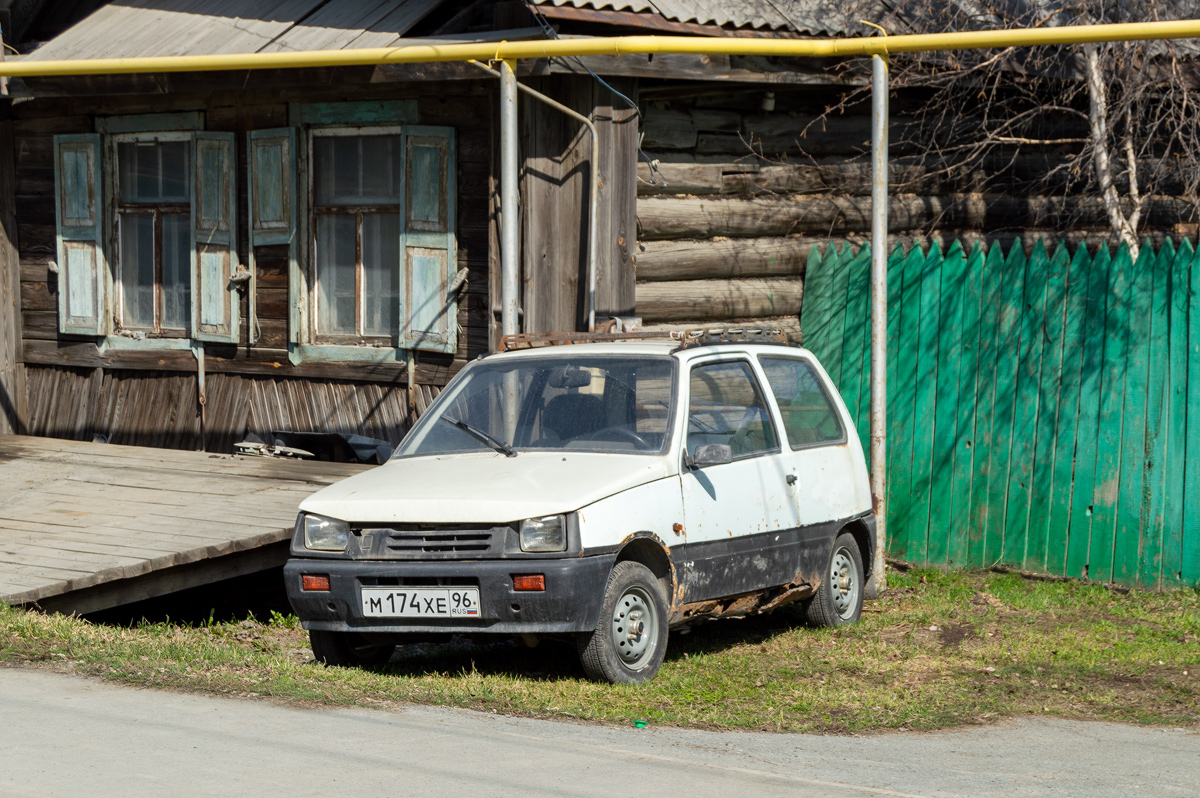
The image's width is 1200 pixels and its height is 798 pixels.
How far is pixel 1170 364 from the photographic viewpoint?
909 centimetres

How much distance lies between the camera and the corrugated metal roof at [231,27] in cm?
1042

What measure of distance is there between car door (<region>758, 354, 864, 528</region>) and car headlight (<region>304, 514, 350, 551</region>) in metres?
2.45

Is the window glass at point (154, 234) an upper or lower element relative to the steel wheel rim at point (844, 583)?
upper

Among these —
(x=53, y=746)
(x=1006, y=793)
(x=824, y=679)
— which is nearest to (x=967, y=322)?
(x=824, y=679)

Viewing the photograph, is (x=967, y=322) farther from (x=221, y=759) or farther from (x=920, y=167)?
(x=221, y=759)

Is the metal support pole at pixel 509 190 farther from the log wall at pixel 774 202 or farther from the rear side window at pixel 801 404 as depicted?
the log wall at pixel 774 202

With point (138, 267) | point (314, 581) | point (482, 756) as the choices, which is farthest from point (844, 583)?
point (138, 267)

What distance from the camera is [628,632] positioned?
6.60m

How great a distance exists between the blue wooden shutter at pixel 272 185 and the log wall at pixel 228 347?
5.7 inches

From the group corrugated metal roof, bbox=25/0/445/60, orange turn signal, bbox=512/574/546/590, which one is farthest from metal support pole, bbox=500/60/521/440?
orange turn signal, bbox=512/574/546/590

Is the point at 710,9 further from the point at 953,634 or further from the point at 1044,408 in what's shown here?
the point at 953,634

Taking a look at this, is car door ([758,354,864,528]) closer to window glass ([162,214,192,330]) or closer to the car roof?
the car roof

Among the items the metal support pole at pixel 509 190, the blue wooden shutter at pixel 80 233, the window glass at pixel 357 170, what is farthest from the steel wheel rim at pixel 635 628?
the blue wooden shutter at pixel 80 233

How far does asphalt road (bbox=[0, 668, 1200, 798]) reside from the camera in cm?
476
